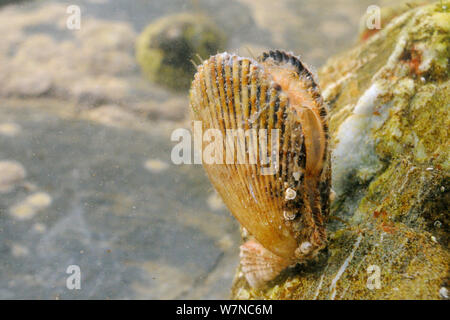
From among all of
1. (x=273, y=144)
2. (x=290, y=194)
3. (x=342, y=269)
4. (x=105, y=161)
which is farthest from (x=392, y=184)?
(x=105, y=161)

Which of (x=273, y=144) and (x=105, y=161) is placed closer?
(x=273, y=144)

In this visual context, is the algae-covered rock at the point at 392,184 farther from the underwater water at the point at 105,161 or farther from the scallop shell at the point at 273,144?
the underwater water at the point at 105,161

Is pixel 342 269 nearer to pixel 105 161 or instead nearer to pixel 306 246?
pixel 306 246

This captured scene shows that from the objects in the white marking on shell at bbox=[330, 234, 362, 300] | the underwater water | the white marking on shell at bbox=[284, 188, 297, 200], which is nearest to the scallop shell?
the white marking on shell at bbox=[284, 188, 297, 200]

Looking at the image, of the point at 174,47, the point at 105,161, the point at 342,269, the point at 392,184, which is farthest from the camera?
the point at 174,47

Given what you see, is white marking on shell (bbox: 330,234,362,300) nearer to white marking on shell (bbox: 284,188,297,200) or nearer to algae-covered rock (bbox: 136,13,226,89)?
white marking on shell (bbox: 284,188,297,200)

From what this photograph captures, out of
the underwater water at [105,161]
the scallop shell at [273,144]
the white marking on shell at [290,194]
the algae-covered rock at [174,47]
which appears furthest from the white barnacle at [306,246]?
the algae-covered rock at [174,47]

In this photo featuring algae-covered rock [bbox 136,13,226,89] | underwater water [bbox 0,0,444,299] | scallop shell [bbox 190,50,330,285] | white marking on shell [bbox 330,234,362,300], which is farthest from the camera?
algae-covered rock [bbox 136,13,226,89]
